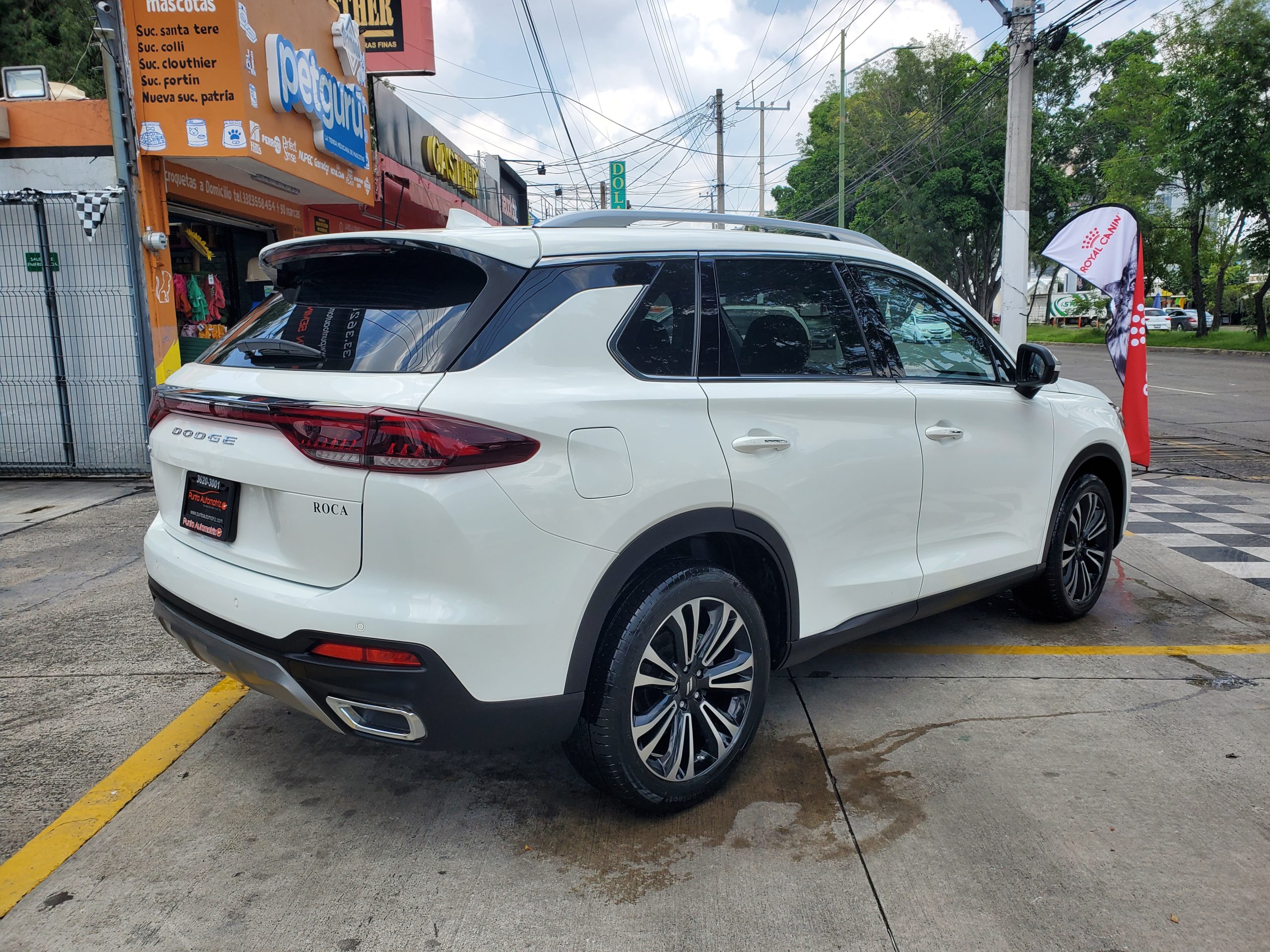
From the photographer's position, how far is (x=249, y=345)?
2846mm

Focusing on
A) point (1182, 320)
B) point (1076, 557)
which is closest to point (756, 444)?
point (1076, 557)

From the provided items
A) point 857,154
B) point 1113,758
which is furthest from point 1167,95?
point 1113,758

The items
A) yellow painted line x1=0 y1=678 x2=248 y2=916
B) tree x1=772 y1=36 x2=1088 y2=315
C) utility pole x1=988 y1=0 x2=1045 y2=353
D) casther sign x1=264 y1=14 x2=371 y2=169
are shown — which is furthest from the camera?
tree x1=772 y1=36 x2=1088 y2=315

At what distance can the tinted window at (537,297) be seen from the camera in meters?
2.44

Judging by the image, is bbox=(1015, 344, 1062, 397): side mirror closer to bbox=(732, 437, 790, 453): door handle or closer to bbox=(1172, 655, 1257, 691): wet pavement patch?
bbox=(1172, 655, 1257, 691): wet pavement patch

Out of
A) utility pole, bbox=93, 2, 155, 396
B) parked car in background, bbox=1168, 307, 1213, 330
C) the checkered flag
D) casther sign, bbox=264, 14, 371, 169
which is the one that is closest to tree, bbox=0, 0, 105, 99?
casther sign, bbox=264, 14, 371, 169

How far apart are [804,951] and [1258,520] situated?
6345 mm

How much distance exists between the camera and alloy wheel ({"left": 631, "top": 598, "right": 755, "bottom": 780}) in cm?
275

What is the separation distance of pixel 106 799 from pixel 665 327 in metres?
2.35

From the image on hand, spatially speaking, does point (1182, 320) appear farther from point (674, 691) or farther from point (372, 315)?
point (372, 315)

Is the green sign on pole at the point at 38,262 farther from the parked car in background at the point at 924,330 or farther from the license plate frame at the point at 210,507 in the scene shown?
the parked car in background at the point at 924,330

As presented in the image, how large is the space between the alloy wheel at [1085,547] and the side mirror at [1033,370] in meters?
0.74

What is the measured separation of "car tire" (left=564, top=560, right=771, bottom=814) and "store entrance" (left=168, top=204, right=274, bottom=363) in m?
7.51

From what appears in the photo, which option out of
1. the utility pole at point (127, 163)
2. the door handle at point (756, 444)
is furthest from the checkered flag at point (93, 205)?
the door handle at point (756, 444)
